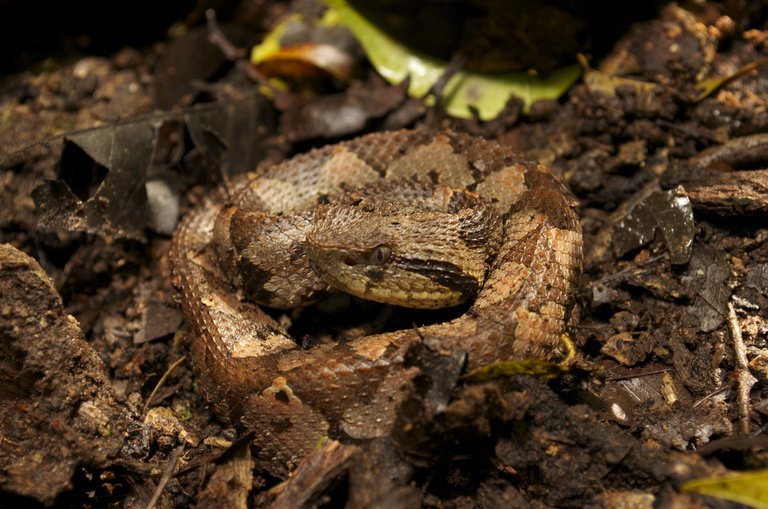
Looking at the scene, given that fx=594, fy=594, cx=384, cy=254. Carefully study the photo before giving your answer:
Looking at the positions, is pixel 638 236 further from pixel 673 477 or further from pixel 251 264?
pixel 251 264

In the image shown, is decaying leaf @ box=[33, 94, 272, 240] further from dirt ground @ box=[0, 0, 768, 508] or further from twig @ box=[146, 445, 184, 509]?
twig @ box=[146, 445, 184, 509]

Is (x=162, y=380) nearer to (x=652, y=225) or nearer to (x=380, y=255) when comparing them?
(x=380, y=255)

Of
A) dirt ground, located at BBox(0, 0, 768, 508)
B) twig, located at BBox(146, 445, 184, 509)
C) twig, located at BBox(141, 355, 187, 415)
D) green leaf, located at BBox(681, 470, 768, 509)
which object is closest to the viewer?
green leaf, located at BBox(681, 470, 768, 509)

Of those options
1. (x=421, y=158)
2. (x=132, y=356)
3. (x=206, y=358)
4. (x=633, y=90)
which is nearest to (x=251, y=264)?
(x=206, y=358)

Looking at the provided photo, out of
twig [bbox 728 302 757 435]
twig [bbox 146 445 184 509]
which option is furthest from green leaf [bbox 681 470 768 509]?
twig [bbox 146 445 184 509]

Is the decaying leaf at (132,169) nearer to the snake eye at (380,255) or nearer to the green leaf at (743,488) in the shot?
Answer: the snake eye at (380,255)

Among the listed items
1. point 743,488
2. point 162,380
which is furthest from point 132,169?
point 743,488
